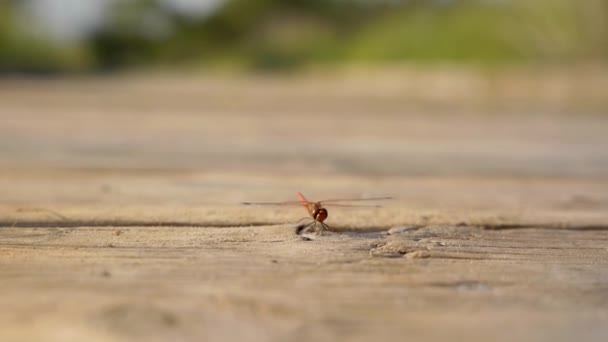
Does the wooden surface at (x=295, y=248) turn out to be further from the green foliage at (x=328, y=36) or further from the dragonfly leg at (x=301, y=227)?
the green foliage at (x=328, y=36)

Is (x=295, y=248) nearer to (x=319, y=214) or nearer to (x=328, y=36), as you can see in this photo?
(x=319, y=214)

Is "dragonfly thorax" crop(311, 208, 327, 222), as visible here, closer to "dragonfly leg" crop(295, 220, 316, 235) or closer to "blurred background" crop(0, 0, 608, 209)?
"dragonfly leg" crop(295, 220, 316, 235)

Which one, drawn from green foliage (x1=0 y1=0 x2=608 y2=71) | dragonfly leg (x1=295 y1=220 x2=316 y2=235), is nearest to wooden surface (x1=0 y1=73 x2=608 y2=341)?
dragonfly leg (x1=295 y1=220 x2=316 y2=235)

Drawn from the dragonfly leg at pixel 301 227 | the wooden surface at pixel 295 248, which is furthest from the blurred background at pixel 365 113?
the dragonfly leg at pixel 301 227

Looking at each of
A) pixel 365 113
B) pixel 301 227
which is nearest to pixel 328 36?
pixel 365 113

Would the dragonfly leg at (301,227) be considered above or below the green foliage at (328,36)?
below

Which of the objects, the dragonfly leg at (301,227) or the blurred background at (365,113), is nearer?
the dragonfly leg at (301,227)
